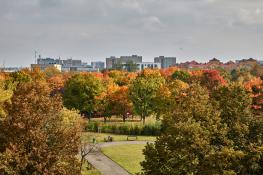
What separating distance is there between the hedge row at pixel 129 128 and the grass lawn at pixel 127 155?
33.3 ft

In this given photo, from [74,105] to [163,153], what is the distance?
5279 centimetres

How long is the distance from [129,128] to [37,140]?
4551 centimetres

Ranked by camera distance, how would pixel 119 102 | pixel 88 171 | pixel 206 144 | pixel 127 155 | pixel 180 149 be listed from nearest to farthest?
pixel 180 149 → pixel 206 144 → pixel 88 171 → pixel 127 155 → pixel 119 102

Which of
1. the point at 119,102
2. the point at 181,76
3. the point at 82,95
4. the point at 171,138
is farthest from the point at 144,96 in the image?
the point at 171,138

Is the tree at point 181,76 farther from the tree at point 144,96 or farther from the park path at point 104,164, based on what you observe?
the park path at point 104,164

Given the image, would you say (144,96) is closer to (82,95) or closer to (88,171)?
(82,95)

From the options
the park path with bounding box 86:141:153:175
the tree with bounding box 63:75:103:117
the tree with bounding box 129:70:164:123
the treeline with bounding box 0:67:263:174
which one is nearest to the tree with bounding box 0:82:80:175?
the treeline with bounding box 0:67:263:174

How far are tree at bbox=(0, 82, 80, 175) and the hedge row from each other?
41360 mm

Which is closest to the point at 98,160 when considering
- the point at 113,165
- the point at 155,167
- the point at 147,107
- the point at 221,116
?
the point at 113,165

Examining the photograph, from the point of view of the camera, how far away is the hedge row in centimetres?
6831

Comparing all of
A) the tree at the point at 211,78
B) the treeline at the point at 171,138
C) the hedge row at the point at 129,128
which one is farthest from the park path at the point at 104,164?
the tree at the point at 211,78

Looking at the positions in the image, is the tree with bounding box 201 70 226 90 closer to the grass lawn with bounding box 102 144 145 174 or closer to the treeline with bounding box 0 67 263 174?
the grass lawn with bounding box 102 144 145 174

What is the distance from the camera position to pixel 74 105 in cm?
7900

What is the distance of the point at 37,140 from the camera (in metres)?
24.2
